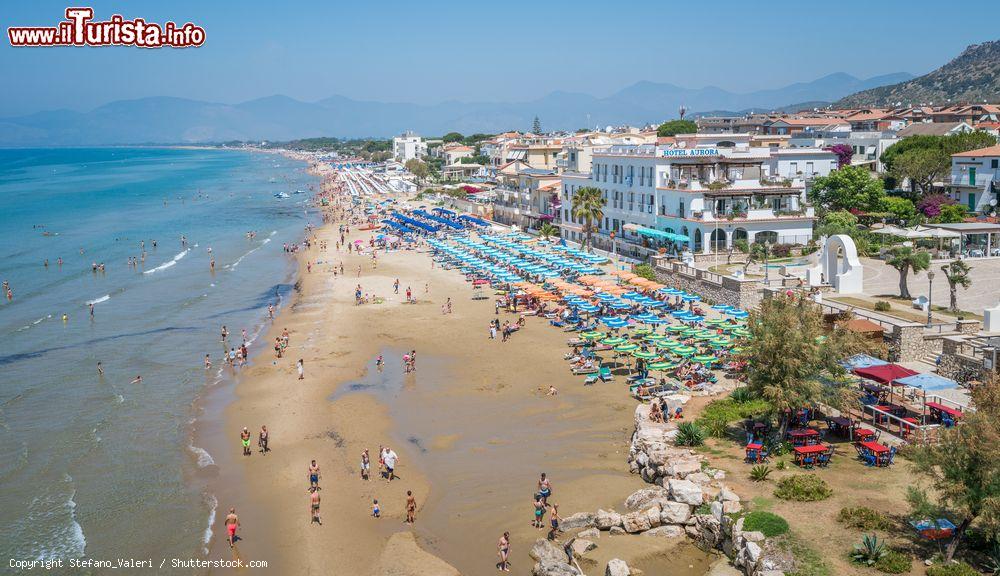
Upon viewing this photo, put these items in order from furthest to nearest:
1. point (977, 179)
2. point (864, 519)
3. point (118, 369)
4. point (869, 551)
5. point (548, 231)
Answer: point (548, 231) < point (977, 179) < point (118, 369) < point (864, 519) < point (869, 551)

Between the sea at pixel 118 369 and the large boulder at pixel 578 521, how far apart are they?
9.03 metres

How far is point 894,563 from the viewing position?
14.6 m

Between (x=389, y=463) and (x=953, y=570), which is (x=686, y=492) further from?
(x=389, y=463)

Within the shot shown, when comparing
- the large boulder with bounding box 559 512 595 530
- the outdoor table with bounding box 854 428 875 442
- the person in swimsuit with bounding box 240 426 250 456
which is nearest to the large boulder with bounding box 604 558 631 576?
the large boulder with bounding box 559 512 595 530

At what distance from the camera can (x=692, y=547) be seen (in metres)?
17.4

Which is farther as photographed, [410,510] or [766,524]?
[410,510]

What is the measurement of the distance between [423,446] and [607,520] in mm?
7972

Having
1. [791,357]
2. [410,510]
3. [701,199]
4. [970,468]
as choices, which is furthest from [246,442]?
[701,199]

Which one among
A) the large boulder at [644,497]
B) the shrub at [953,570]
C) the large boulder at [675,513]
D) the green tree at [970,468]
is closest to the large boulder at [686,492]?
the large boulder at [675,513]

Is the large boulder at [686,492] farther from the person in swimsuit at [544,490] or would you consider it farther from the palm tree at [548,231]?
the palm tree at [548,231]

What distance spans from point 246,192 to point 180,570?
126 metres

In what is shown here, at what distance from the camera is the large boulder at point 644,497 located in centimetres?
1902

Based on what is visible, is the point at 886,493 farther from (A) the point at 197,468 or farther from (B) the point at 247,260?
(B) the point at 247,260

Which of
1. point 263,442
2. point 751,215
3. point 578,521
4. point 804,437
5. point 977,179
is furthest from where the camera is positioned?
point 977,179
